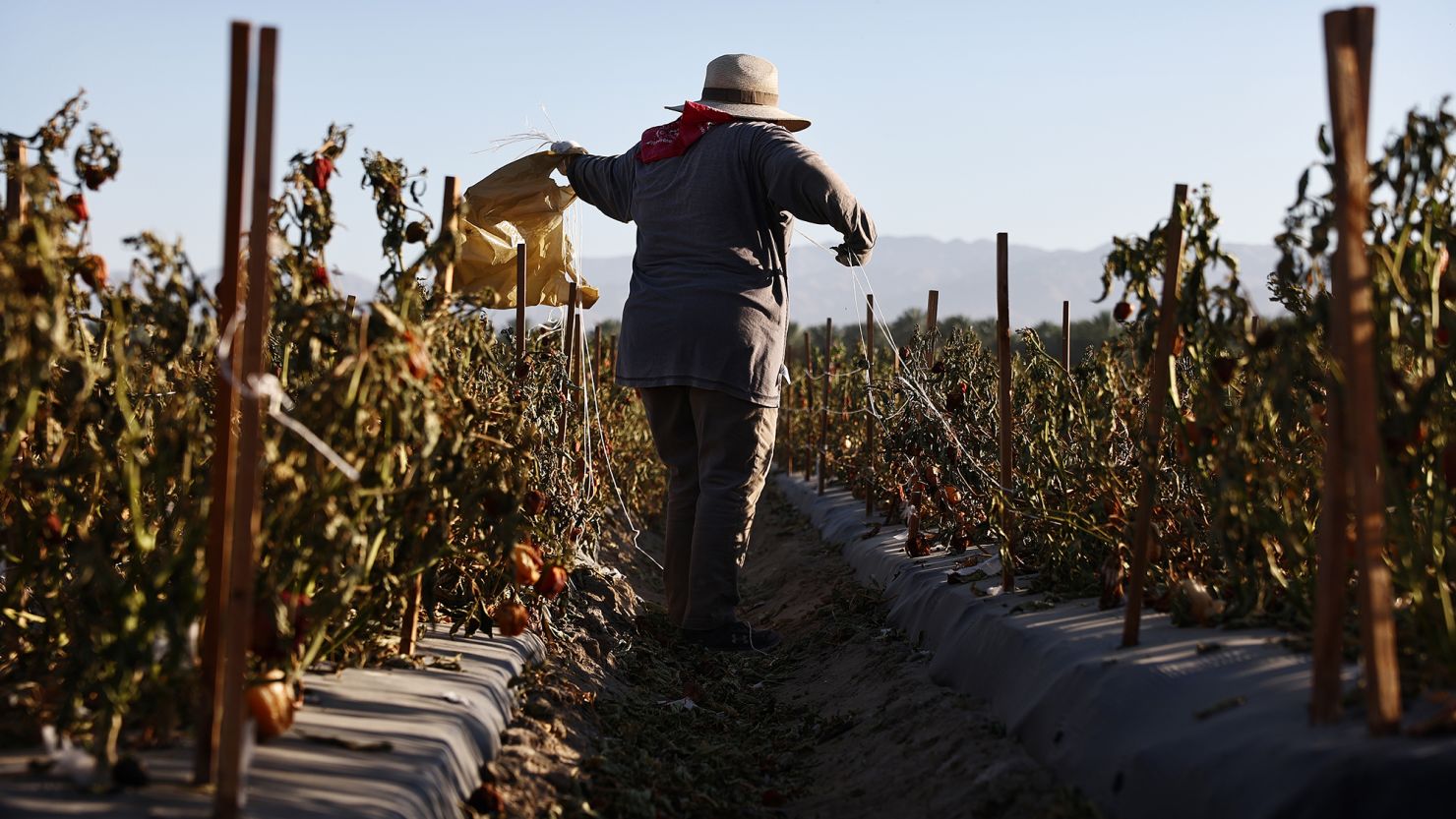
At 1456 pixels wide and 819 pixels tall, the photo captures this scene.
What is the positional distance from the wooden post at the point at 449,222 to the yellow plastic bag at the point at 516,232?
1.16 m

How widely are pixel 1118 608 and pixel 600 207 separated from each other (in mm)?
2482

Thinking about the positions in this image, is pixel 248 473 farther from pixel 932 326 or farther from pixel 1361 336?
pixel 932 326

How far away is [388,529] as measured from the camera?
2.64m

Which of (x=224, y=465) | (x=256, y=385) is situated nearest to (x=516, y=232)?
(x=224, y=465)

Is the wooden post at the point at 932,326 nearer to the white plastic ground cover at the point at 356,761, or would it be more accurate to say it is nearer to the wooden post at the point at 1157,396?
the wooden post at the point at 1157,396

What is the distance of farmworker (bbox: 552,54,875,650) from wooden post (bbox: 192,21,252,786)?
2237 millimetres

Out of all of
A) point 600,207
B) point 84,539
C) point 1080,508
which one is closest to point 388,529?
point 84,539

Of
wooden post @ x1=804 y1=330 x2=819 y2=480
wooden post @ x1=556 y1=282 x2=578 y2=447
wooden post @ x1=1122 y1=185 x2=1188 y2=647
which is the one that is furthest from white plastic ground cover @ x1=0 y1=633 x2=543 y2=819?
wooden post @ x1=804 y1=330 x2=819 y2=480

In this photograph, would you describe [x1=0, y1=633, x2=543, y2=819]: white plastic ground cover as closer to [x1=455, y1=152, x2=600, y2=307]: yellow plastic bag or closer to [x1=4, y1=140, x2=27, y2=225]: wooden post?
[x1=4, y1=140, x2=27, y2=225]: wooden post

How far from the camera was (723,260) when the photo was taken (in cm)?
421

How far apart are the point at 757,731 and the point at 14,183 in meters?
2.33

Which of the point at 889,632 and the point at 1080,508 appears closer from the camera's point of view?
the point at 1080,508

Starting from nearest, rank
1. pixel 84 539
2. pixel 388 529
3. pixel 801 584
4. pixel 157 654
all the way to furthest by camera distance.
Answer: pixel 157 654 < pixel 84 539 < pixel 388 529 < pixel 801 584

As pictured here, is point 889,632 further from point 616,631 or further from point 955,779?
point 955,779
